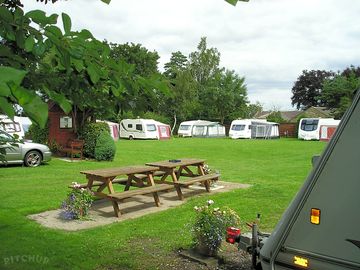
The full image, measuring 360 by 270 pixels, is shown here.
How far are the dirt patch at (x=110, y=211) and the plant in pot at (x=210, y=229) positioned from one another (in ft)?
7.72

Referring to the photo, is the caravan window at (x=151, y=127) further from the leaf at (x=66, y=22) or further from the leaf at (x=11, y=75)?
the leaf at (x=11, y=75)

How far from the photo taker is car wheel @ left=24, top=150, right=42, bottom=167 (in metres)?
16.5

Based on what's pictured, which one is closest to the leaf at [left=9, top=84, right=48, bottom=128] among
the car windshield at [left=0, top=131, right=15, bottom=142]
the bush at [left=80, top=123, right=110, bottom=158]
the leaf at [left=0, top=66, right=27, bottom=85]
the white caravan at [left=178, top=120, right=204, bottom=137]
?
the leaf at [left=0, top=66, right=27, bottom=85]

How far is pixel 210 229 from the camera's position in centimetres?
551

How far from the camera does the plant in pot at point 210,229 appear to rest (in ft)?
18.0

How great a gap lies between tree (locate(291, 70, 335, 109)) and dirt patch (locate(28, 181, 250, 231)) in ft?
221

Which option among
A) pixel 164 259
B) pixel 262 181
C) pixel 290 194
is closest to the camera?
pixel 164 259

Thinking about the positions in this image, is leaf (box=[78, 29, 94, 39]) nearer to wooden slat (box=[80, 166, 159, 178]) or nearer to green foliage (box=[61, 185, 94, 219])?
green foliage (box=[61, 185, 94, 219])

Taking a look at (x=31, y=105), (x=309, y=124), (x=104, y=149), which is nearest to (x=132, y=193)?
(x=31, y=105)

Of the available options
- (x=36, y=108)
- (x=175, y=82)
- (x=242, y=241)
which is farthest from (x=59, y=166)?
(x=36, y=108)

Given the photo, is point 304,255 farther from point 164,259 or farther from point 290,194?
point 290,194

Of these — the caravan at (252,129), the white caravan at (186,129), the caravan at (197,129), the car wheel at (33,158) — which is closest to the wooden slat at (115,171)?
the car wheel at (33,158)

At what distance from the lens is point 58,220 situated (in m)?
7.58

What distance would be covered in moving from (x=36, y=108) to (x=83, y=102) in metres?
1.71
